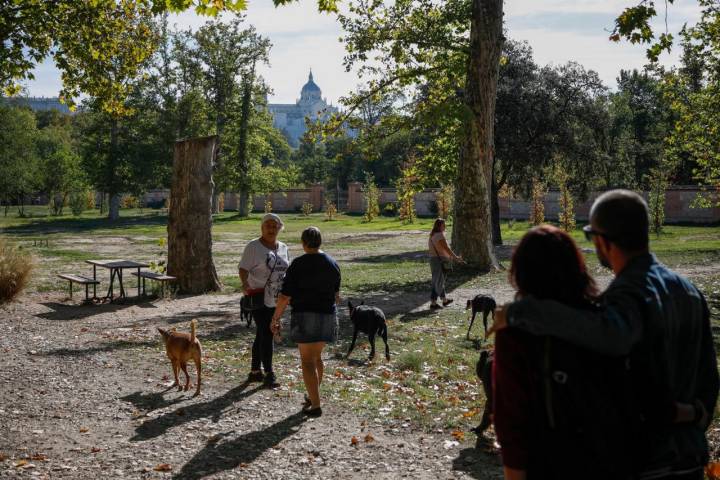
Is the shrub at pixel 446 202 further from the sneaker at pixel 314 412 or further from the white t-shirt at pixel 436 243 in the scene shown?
the sneaker at pixel 314 412

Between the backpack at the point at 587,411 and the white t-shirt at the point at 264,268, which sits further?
the white t-shirt at the point at 264,268

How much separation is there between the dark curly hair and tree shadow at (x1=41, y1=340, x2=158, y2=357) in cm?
868

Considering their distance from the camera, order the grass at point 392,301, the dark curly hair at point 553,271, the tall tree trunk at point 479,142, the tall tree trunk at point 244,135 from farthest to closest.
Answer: the tall tree trunk at point 244,135, the tall tree trunk at point 479,142, the grass at point 392,301, the dark curly hair at point 553,271

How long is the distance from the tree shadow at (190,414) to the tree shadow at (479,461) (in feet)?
8.09

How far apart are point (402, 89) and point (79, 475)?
1792 cm

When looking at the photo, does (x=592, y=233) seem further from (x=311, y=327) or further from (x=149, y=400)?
(x=149, y=400)

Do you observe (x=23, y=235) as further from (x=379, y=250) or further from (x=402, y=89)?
(x=402, y=89)

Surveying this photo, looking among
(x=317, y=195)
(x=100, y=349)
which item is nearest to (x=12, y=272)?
(x=100, y=349)

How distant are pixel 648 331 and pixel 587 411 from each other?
362mm

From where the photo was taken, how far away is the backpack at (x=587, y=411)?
250 centimetres

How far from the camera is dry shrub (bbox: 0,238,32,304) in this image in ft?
47.2

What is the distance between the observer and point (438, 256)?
14156 mm

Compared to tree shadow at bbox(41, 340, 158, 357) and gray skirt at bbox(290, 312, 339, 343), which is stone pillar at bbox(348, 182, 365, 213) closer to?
tree shadow at bbox(41, 340, 158, 357)

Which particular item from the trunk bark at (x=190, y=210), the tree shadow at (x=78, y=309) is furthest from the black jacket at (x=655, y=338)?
the trunk bark at (x=190, y=210)
